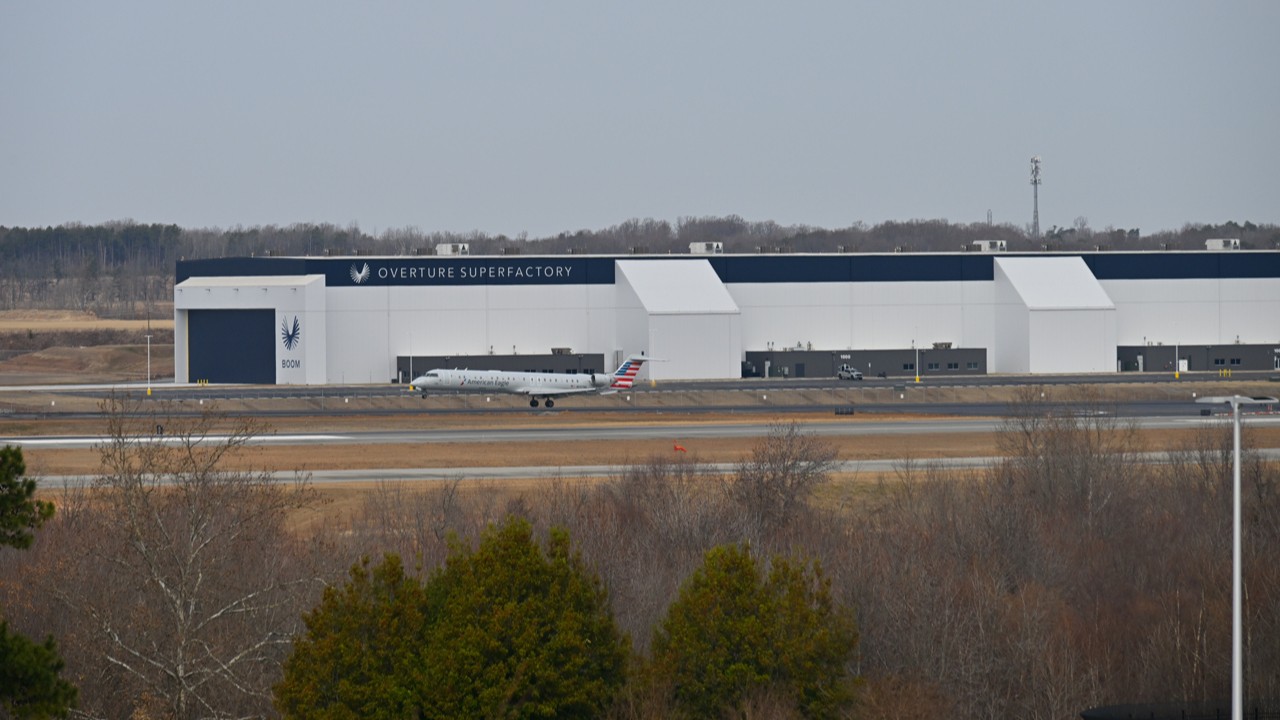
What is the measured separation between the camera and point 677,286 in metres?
106

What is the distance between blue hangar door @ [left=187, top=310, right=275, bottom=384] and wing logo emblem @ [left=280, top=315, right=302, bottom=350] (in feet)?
3.35

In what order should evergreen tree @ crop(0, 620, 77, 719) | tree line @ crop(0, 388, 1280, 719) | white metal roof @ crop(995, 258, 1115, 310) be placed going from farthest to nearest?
1. white metal roof @ crop(995, 258, 1115, 310)
2. tree line @ crop(0, 388, 1280, 719)
3. evergreen tree @ crop(0, 620, 77, 719)

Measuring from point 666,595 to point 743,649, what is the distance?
9046 millimetres

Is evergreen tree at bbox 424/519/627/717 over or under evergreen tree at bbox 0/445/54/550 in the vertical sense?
under

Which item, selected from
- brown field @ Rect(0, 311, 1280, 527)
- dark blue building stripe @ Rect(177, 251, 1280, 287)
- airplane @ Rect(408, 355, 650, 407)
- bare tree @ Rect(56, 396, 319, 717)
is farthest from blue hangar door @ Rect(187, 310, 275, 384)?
bare tree @ Rect(56, 396, 319, 717)

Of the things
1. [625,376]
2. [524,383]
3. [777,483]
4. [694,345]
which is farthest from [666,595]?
[694,345]

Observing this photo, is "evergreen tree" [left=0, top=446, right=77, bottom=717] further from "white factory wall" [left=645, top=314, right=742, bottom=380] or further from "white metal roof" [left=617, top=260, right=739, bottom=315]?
"white metal roof" [left=617, top=260, right=739, bottom=315]

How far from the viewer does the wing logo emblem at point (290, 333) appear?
100812 mm

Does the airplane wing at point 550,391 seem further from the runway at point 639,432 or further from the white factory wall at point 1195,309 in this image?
the white factory wall at point 1195,309

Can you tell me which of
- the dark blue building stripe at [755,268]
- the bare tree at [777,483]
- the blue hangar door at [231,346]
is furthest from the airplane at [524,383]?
the bare tree at [777,483]

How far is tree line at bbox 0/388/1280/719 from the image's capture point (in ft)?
78.6

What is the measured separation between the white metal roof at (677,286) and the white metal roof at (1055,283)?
21.7m

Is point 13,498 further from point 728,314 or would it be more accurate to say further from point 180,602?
point 728,314

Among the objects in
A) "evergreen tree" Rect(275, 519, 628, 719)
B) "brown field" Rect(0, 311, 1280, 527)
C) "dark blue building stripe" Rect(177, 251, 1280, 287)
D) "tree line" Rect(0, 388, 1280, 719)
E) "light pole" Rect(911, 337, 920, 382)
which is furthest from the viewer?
"light pole" Rect(911, 337, 920, 382)
